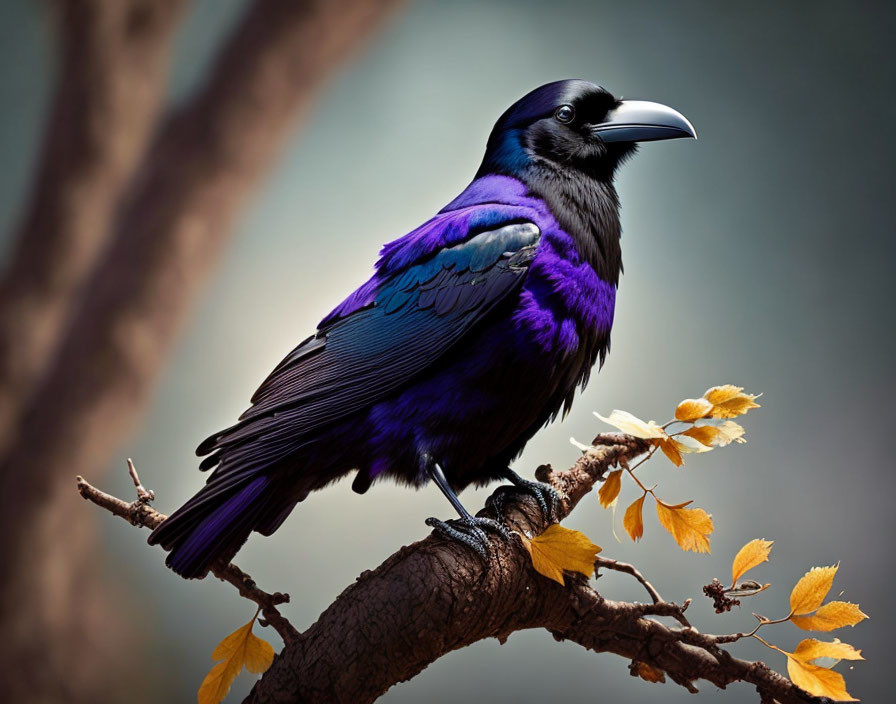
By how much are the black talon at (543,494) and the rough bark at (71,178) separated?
57.0 inches

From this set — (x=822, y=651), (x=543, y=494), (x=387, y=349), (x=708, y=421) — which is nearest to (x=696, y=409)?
(x=708, y=421)

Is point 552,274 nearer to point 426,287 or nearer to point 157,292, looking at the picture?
point 426,287

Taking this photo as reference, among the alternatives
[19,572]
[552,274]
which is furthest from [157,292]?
[552,274]

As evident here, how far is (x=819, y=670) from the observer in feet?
3.89

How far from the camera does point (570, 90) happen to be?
144 cm

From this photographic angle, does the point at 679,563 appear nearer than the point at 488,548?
No

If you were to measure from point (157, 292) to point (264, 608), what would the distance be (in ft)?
4.08

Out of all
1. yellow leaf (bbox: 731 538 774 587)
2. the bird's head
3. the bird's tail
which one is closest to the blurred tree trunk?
the bird's head

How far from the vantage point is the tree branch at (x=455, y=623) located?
3.64 feet

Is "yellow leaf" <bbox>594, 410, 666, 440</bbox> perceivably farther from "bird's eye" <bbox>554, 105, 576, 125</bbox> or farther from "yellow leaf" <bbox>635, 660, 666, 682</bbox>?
"bird's eye" <bbox>554, 105, 576, 125</bbox>

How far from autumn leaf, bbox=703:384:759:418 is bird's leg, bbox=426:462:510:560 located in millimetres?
394

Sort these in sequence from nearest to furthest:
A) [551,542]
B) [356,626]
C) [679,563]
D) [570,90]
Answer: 1. [356,626]
2. [551,542]
3. [570,90]
4. [679,563]

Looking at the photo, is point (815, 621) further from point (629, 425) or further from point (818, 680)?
point (629, 425)

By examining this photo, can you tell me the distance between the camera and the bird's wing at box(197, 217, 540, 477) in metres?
1.22
